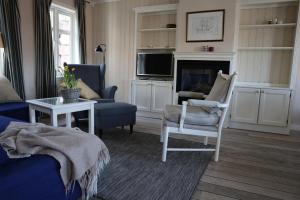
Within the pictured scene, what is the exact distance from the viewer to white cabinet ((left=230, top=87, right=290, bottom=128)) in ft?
11.9

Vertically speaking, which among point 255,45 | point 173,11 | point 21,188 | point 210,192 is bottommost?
point 210,192

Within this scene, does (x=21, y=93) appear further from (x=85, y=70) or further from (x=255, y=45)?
(x=255, y=45)

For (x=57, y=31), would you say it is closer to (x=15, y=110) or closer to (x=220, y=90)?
(x=15, y=110)

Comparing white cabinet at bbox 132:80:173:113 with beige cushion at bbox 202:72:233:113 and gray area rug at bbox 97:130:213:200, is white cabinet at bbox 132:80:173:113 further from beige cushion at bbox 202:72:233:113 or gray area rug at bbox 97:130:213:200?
beige cushion at bbox 202:72:233:113

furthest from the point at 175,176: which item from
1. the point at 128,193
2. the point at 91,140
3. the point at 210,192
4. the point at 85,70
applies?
the point at 85,70

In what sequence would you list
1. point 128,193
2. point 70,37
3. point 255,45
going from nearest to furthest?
1. point 128,193
2. point 255,45
3. point 70,37

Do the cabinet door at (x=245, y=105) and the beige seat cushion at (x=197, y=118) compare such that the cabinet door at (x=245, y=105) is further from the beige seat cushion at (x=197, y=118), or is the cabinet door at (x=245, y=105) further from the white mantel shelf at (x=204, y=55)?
the beige seat cushion at (x=197, y=118)

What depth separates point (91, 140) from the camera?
155 centimetres

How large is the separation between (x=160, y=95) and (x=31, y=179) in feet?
11.1

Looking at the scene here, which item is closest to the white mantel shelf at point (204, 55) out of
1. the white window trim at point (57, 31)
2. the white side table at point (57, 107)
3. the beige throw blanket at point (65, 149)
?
the white side table at point (57, 107)

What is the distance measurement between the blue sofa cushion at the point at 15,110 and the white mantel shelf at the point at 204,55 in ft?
8.69

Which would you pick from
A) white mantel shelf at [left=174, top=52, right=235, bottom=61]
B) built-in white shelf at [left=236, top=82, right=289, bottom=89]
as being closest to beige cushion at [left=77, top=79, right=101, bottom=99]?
white mantel shelf at [left=174, top=52, right=235, bottom=61]

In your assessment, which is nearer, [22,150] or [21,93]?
[22,150]

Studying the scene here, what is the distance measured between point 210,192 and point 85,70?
313 centimetres
